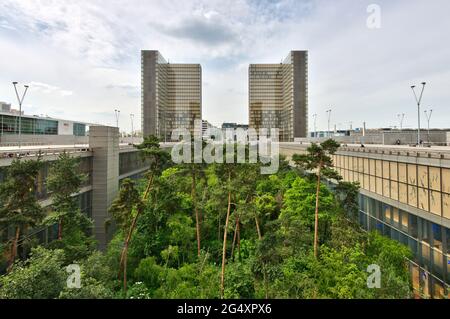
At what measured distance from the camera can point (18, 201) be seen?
39.0ft

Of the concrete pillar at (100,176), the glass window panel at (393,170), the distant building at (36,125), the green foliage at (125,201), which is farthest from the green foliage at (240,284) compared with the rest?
the distant building at (36,125)

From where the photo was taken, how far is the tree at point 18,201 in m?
11.5

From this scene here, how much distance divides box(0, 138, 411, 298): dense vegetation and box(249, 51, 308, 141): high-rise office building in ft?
328

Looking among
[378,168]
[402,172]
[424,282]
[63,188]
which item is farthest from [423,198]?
[63,188]

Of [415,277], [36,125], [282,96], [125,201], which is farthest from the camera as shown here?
[282,96]

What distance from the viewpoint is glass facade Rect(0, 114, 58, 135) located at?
50.8m

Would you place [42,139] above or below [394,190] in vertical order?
above

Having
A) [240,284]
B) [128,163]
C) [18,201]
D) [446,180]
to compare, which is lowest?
[240,284]

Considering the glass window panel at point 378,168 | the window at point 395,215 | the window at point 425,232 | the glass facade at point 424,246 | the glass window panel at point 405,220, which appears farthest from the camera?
the glass window panel at point 378,168

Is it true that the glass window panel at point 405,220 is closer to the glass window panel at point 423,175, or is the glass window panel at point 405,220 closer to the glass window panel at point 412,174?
the glass window panel at point 412,174

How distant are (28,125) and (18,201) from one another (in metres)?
63.2

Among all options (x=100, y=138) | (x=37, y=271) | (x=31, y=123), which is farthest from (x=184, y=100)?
(x=37, y=271)

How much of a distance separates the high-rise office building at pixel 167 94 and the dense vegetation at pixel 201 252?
303 ft

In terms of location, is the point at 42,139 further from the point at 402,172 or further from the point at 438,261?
the point at 438,261
